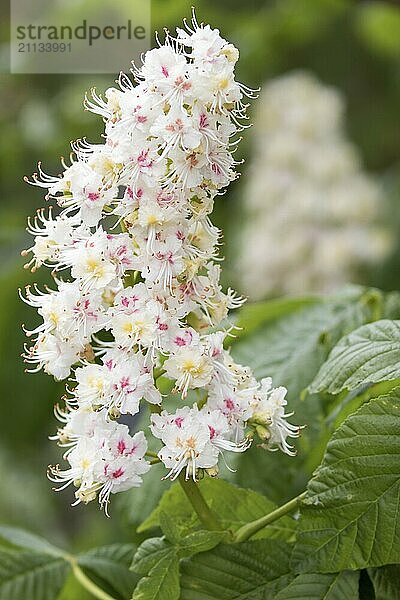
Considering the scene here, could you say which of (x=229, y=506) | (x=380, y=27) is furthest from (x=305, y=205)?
(x=229, y=506)

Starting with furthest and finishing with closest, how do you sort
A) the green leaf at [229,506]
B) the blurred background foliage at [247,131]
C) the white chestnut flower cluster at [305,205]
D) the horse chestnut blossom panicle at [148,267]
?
the blurred background foliage at [247,131]
the white chestnut flower cluster at [305,205]
the green leaf at [229,506]
the horse chestnut blossom panicle at [148,267]

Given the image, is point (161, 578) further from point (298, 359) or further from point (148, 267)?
point (298, 359)

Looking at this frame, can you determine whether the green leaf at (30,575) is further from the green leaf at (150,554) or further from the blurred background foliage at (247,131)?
the blurred background foliage at (247,131)

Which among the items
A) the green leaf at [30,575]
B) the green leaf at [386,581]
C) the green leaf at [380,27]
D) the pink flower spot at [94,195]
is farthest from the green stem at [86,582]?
the green leaf at [380,27]

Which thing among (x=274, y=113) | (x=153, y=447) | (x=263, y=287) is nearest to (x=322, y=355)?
(x=153, y=447)

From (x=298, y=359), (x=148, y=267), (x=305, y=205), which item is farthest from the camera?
(x=305, y=205)
